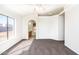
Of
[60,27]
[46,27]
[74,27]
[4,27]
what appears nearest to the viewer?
[74,27]

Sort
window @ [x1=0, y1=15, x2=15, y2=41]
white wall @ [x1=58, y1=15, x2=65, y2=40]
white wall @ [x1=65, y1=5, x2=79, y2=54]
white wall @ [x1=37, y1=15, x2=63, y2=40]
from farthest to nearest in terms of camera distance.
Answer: white wall @ [x1=37, y1=15, x2=63, y2=40]
white wall @ [x1=58, y1=15, x2=65, y2=40]
window @ [x1=0, y1=15, x2=15, y2=41]
white wall @ [x1=65, y1=5, x2=79, y2=54]

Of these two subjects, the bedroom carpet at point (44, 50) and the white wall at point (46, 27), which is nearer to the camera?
the bedroom carpet at point (44, 50)

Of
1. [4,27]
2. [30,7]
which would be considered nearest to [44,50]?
[4,27]

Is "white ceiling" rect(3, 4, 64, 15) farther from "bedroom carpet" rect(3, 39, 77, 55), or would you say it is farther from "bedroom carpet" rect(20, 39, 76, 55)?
"bedroom carpet" rect(20, 39, 76, 55)

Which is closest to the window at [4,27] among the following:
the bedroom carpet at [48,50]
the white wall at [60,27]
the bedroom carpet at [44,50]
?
the bedroom carpet at [44,50]

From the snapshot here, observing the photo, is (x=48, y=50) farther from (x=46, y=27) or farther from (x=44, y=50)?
(x=46, y=27)

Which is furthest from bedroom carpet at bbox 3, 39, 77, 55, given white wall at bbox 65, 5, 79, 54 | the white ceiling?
the white ceiling

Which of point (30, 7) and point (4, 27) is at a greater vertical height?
point (30, 7)

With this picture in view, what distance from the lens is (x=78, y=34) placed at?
3.82 m

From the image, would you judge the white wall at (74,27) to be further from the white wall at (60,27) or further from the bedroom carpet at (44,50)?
the white wall at (60,27)

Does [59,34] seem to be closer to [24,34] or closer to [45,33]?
[45,33]

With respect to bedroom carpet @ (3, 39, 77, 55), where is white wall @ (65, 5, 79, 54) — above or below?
above

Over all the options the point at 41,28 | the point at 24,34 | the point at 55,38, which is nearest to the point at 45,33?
the point at 41,28

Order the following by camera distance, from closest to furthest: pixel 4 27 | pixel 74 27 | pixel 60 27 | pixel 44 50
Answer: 1. pixel 74 27
2. pixel 44 50
3. pixel 4 27
4. pixel 60 27
